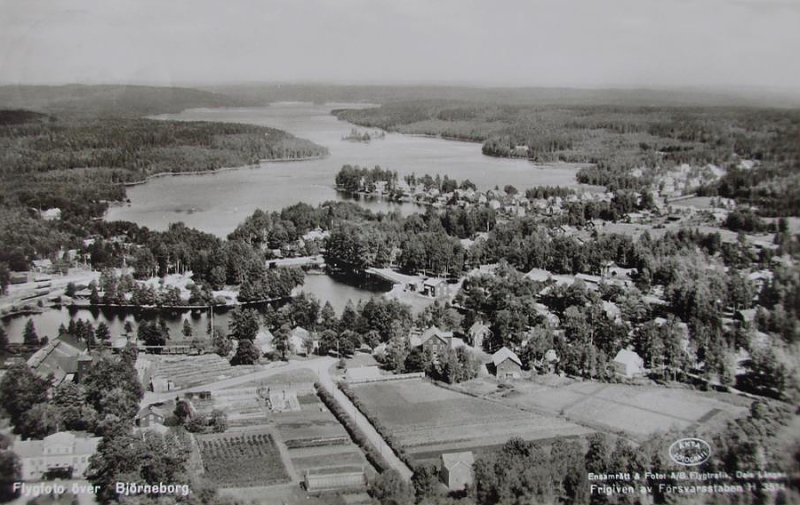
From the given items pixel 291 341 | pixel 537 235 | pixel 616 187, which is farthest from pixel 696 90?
pixel 291 341

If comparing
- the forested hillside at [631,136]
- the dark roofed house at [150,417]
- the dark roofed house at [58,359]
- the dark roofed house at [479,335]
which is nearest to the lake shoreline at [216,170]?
the forested hillside at [631,136]

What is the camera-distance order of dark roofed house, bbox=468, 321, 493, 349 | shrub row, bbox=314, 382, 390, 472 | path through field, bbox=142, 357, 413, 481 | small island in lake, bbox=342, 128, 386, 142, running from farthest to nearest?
small island in lake, bbox=342, 128, 386, 142 < dark roofed house, bbox=468, 321, 493, 349 < path through field, bbox=142, 357, 413, 481 < shrub row, bbox=314, 382, 390, 472

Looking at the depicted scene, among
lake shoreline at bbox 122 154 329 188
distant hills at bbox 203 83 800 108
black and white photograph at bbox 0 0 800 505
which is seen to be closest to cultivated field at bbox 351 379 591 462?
black and white photograph at bbox 0 0 800 505

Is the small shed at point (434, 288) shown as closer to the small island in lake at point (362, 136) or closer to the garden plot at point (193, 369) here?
the garden plot at point (193, 369)

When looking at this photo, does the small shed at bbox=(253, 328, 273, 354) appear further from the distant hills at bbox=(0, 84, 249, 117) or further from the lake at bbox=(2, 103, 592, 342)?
the distant hills at bbox=(0, 84, 249, 117)

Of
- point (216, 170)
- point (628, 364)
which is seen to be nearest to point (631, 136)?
point (216, 170)
